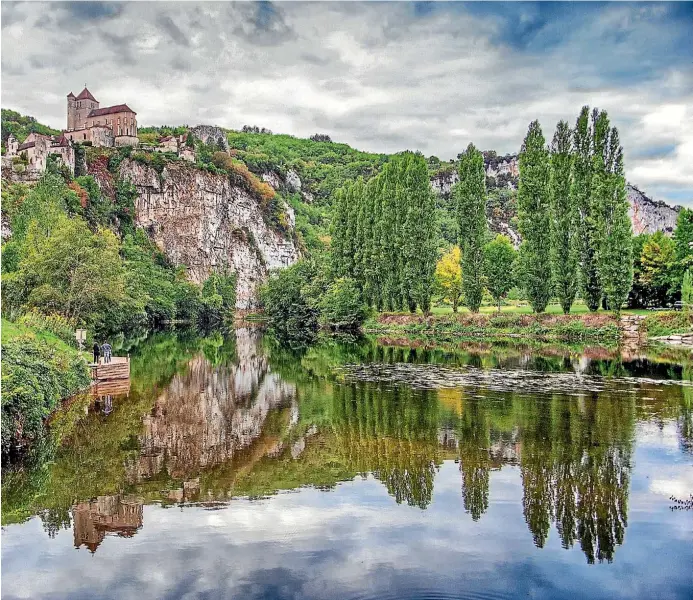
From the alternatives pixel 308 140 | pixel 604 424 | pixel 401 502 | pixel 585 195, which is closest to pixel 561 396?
pixel 604 424

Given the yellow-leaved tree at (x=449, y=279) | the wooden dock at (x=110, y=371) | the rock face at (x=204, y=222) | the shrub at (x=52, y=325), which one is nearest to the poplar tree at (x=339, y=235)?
the yellow-leaved tree at (x=449, y=279)

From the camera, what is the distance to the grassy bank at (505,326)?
1872 inches

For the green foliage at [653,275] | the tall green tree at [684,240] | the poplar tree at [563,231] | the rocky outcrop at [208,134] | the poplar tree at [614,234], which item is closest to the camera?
the poplar tree at [614,234]

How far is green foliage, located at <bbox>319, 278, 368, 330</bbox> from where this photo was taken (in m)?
62.8

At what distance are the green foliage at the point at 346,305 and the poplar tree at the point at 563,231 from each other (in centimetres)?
1960

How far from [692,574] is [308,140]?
608 feet

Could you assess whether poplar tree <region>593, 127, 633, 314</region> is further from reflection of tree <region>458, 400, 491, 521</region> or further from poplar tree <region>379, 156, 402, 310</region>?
reflection of tree <region>458, 400, 491, 521</region>

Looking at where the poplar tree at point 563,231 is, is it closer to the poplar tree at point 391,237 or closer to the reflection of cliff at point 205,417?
the poplar tree at point 391,237

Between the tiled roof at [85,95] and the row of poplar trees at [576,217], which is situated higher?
the tiled roof at [85,95]

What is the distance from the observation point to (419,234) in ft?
184

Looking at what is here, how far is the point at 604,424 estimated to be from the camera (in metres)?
17.9

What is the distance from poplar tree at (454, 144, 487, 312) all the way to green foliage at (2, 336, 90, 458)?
120 ft

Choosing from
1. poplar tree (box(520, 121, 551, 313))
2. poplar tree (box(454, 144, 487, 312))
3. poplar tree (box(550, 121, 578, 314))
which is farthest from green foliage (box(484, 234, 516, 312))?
poplar tree (box(550, 121, 578, 314))

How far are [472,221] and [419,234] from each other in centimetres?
446
